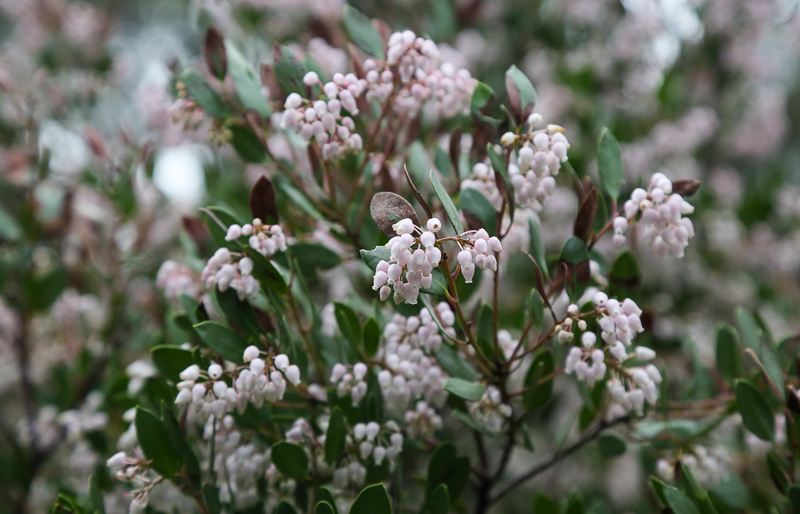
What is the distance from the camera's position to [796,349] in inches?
45.7

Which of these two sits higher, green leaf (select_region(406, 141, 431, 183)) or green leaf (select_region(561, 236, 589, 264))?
green leaf (select_region(561, 236, 589, 264))

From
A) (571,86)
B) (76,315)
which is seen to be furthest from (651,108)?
(76,315)

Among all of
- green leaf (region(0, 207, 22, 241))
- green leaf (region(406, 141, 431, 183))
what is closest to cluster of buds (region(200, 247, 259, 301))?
green leaf (region(406, 141, 431, 183))

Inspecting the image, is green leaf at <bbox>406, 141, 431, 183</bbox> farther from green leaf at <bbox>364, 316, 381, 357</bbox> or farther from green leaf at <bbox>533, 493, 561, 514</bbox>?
green leaf at <bbox>533, 493, 561, 514</bbox>

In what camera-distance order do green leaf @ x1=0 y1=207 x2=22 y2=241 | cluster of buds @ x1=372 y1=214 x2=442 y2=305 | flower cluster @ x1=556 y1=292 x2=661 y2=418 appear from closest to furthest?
cluster of buds @ x1=372 y1=214 x2=442 y2=305 → flower cluster @ x1=556 y1=292 x2=661 y2=418 → green leaf @ x1=0 y1=207 x2=22 y2=241

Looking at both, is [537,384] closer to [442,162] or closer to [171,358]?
[442,162]

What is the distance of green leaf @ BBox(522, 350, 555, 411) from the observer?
2.92 ft

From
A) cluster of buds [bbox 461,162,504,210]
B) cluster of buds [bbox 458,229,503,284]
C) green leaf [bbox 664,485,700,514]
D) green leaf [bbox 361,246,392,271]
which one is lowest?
green leaf [bbox 664,485,700,514]

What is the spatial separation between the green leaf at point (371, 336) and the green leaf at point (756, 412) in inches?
24.2

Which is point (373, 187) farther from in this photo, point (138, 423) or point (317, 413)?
point (138, 423)

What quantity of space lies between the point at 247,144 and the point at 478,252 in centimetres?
60

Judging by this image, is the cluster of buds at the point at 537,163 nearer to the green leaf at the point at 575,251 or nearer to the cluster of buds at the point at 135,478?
the green leaf at the point at 575,251

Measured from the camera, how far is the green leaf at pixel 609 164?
2.82 ft

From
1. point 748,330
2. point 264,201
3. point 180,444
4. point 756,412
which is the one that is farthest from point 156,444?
point 748,330
